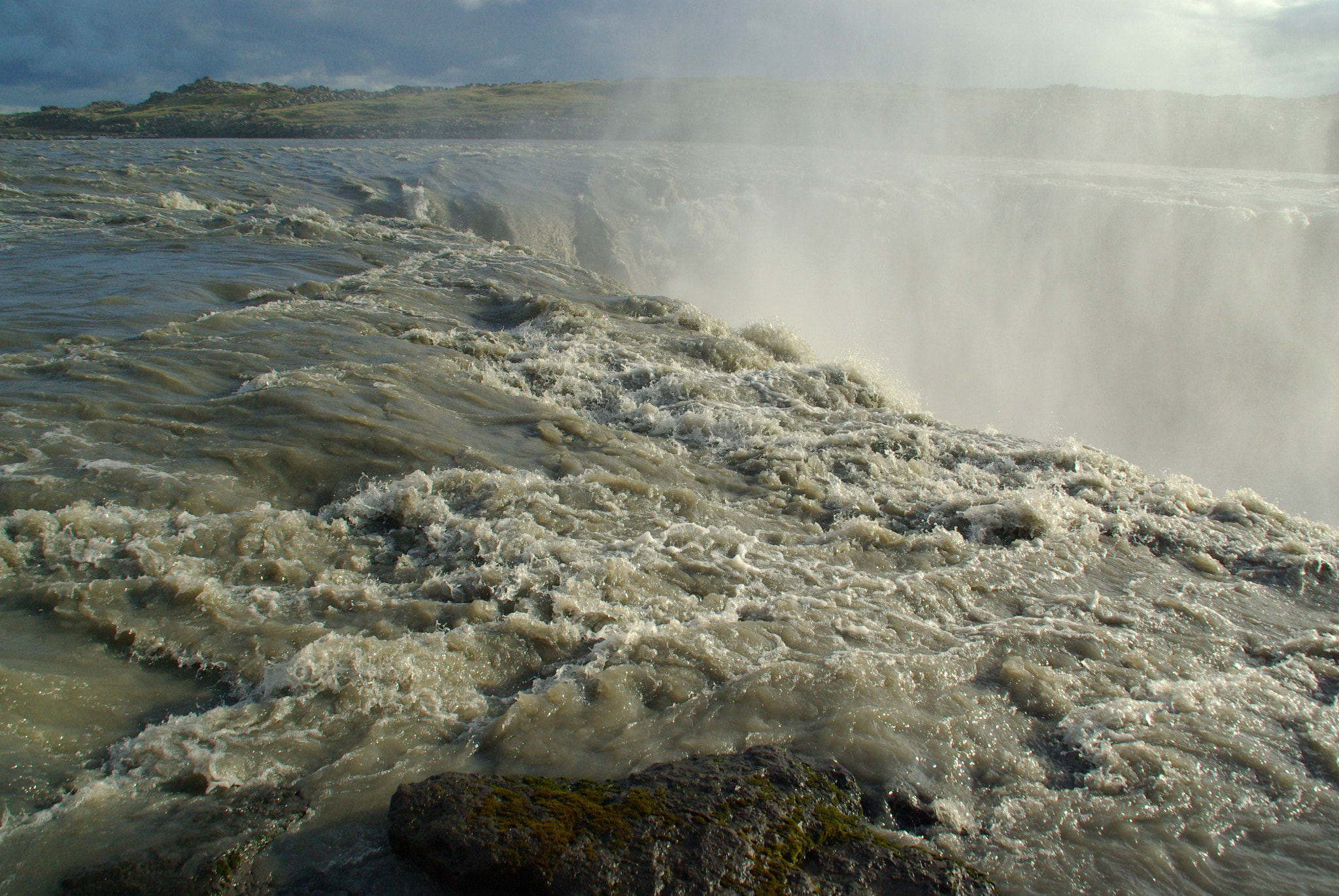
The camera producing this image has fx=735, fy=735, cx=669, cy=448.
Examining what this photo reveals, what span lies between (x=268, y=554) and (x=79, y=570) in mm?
907

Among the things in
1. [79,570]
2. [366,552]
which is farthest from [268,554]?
[79,570]

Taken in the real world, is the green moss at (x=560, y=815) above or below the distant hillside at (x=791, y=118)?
below

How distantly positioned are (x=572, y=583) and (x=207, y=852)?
229 cm

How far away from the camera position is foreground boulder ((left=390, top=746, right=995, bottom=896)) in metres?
2.29

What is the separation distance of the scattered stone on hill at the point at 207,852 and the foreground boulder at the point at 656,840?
48 cm

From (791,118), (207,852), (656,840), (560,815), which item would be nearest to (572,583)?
(560,815)

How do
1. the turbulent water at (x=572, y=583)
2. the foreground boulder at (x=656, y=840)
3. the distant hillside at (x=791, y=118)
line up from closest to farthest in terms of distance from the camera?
the foreground boulder at (x=656, y=840) < the turbulent water at (x=572, y=583) < the distant hillside at (x=791, y=118)

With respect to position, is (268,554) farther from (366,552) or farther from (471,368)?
(471,368)

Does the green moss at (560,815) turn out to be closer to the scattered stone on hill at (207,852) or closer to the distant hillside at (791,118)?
the scattered stone on hill at (207,852)

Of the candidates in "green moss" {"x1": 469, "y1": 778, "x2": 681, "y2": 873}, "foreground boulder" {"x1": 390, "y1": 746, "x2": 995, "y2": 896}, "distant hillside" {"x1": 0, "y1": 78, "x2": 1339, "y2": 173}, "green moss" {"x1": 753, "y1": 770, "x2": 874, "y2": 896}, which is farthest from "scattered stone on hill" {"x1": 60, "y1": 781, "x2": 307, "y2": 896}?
"distant hillside" {"x1": 0, "y1": 78, "x2": 1339, "y2": 173}

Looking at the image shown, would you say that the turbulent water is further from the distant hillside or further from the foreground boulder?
the distant hillside

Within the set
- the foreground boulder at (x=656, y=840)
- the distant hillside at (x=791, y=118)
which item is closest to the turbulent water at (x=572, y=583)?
the foreground boulder at (x=656, y=840)

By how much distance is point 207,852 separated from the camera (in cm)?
246

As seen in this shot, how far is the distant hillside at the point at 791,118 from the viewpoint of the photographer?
39812mm
